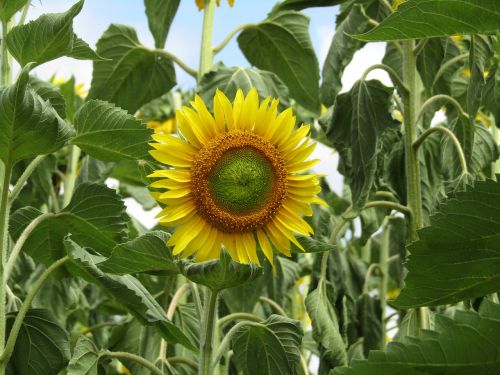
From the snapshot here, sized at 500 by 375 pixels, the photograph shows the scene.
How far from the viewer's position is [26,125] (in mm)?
1013

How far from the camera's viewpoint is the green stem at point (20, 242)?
45.6 inches

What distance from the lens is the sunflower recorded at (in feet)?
3.43

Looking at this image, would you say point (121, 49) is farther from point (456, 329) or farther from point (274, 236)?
point (456, 329)

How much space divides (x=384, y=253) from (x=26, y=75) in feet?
5.21

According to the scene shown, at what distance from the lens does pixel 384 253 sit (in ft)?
7.86

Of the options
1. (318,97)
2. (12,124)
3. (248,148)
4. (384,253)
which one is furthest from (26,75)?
(384,253)

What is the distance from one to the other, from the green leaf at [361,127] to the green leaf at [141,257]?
446mm

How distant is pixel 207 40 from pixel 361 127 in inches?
14.2

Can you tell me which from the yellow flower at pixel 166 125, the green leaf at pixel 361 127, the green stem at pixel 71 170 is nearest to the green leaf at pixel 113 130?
the green leaf at pixel 361 127

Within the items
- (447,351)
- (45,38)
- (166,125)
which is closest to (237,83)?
(45,38)

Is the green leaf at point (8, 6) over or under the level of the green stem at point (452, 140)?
over

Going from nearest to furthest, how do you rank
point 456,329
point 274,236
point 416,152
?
point 456,329 < point 274,236 < point 416,152

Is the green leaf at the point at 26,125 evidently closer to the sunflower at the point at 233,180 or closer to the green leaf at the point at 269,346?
the sunflower at the point at 233,180

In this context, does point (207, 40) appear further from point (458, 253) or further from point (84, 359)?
point (458, 253)
